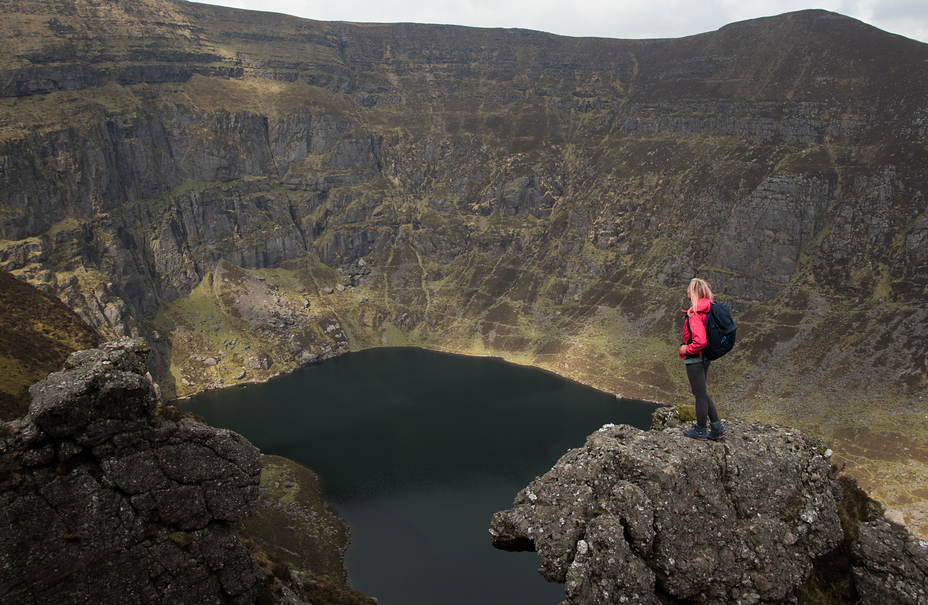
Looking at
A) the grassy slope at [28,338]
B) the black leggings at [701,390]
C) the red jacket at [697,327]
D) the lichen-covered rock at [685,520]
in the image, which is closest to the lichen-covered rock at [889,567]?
the lichen-covered rock at [685,520]


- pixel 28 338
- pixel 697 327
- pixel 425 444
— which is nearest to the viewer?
pixel 697 327

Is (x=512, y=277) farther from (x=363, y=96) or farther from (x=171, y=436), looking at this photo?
(x=171, y=436)

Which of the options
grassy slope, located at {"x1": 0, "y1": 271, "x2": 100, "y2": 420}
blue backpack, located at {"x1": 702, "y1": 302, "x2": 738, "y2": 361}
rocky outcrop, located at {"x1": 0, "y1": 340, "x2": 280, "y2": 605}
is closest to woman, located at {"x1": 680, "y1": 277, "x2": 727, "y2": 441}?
blue backpack, located at {"x1": 702, "y1": 302, "x2": 738, "y2": 361}

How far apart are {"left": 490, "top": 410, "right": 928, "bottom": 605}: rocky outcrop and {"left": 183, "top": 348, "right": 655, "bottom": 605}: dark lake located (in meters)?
42.0

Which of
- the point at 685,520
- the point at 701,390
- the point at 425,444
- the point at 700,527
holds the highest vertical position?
the point at 701,390

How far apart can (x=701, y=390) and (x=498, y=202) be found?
159719 mm

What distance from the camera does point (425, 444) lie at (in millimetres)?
81125

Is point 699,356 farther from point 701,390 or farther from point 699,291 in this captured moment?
point 699,291

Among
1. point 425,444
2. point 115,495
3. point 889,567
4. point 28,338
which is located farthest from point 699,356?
point 425,444

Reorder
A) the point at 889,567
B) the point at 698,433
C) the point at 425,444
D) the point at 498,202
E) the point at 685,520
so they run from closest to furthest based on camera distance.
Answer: the point at 889,567 → the point at 685,520 → the point at 698,433 → the point at 425,444 → the point at 498,202

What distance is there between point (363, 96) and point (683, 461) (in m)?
203

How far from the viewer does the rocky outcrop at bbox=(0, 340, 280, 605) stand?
12.3 meters

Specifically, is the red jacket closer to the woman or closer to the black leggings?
the woman

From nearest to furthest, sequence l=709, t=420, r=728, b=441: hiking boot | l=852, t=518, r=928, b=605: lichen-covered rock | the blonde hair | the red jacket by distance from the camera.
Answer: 1. l=852, t=518, r=928, b=605: lichen-covered rock
2. the red jacket
3. the blonde hair
4. l=709, t=420, r=728, b=441: hiking boot
